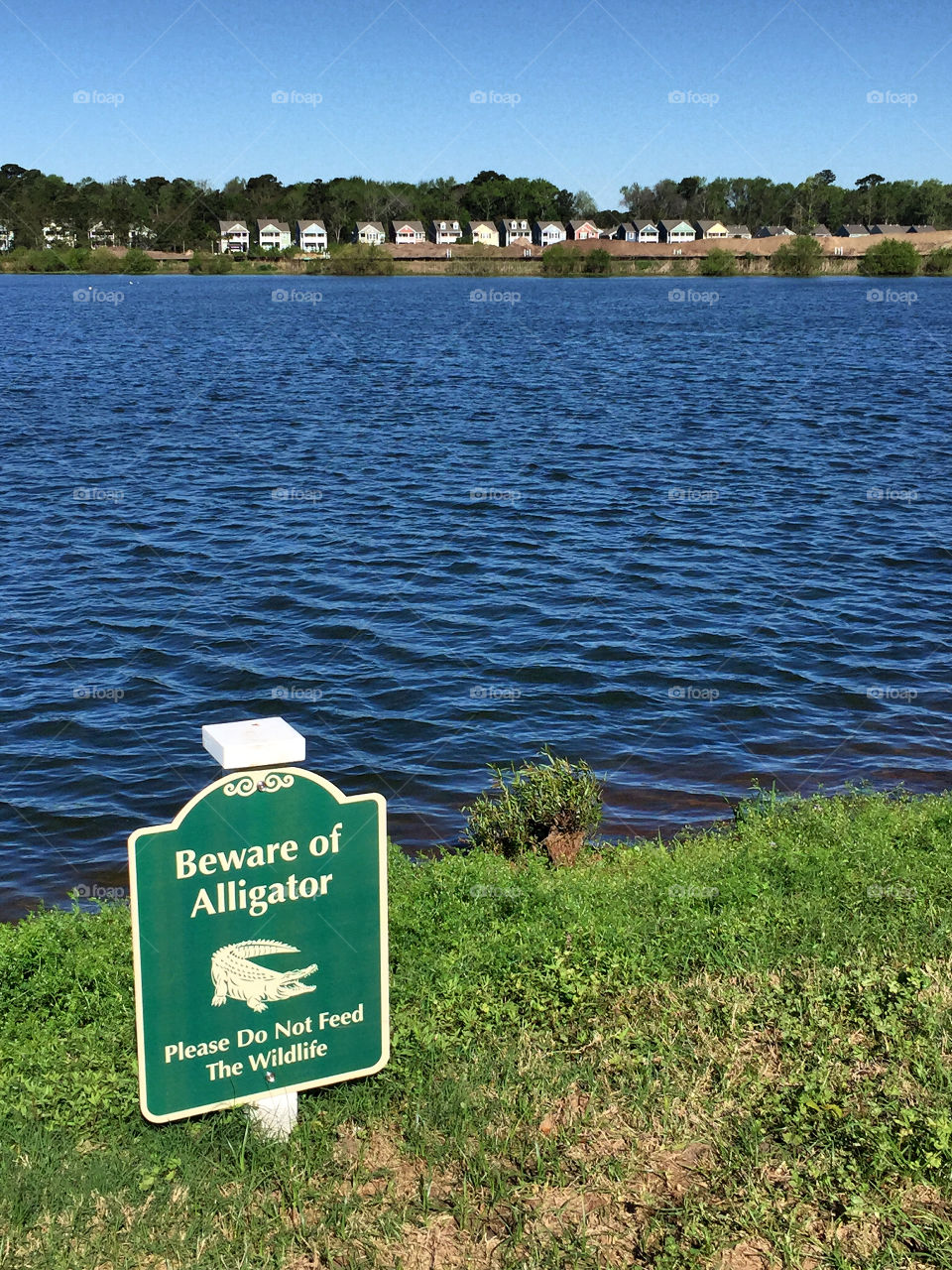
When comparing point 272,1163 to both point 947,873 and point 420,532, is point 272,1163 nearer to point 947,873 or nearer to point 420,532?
point 947,873

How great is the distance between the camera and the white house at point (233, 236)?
190750mm

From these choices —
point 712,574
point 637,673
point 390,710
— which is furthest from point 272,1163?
point 712,574

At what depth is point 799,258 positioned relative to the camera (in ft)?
528
